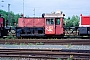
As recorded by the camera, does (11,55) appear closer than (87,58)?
No

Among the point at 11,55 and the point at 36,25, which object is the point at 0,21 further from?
the point at 11,55

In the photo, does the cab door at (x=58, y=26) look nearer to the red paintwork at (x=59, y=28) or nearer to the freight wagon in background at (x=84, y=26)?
the red paintwork at (x=59, y=28)

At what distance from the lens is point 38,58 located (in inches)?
464

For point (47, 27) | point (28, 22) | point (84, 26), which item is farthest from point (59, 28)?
point (28, 22)

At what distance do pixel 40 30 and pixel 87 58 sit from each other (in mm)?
15095

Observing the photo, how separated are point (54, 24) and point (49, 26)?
62cm

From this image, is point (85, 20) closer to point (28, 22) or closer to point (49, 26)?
point (49, 26)

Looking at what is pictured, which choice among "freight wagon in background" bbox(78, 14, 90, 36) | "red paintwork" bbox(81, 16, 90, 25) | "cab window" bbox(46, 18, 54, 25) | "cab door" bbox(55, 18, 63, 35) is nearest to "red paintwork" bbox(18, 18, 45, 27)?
"cab window" bbox(46, 18, 54, 25)

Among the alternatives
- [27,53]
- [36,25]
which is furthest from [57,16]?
[27,53]

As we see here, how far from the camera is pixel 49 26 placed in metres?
25.8

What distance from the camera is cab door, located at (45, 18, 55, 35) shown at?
25656 millimetres

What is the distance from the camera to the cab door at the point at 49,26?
2566cm

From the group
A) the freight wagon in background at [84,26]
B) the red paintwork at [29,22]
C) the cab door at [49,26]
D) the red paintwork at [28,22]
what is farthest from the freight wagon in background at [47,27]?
the freight wagon in background at [84,26]

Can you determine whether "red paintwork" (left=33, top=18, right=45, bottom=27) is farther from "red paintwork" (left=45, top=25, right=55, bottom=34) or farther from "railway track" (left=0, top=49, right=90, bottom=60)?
"railway track" (left=0, top=49, right=90, bottom=60)
